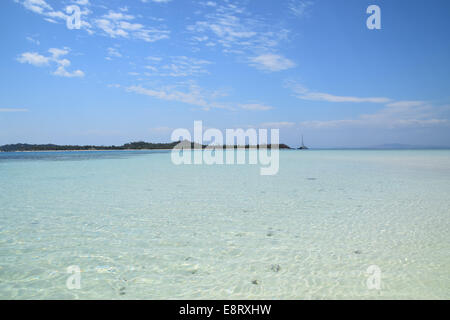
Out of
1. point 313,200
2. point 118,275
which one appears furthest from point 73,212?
point 313,200

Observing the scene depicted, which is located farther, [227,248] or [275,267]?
[227,248]

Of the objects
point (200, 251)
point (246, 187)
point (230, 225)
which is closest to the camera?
point (200, 251)

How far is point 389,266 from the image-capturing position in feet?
11.1

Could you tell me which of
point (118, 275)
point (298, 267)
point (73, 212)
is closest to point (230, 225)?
point (298, 267)

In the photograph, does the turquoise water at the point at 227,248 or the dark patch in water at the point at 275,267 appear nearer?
the turquoise water at the point at 227,248

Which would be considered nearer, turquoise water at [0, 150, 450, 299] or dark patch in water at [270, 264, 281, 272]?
turquoise water at [0, 150, 450, 299]

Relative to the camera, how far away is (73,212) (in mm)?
6324

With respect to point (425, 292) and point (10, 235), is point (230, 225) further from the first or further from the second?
point (10, 235)

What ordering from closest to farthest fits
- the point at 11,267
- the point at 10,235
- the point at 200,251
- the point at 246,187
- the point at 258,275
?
the point at 258,275 < the point at 11,267 < the point at 200,251 < the point at 10,235 < the point at 246,187

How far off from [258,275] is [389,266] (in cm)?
177

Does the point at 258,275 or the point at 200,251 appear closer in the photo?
the point at 258,275

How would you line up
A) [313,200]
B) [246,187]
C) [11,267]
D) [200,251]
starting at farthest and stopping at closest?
[246,187], [313,200], [200,251], [11,267]

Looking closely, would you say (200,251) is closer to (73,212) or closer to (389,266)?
(389,266)
